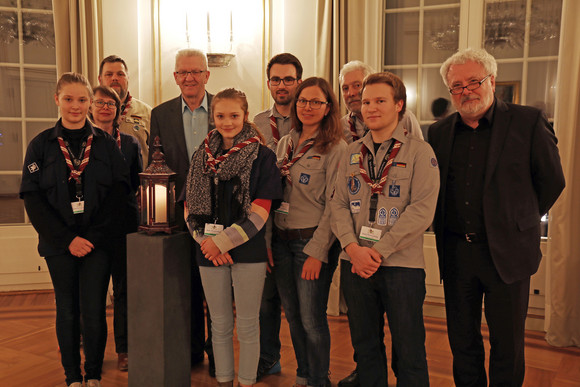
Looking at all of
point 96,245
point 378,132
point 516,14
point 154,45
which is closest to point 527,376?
point 378,132

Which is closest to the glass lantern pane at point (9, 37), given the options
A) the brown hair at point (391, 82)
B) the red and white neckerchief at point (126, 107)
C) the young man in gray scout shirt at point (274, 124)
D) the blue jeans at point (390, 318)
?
the red and white neckerchief at point (126, 107)

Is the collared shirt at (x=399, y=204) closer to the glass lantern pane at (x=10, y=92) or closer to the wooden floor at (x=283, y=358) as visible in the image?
the wooden floor at (x=283, y=358)

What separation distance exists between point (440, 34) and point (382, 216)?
260 cm

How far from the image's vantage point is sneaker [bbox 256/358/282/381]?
107 inches

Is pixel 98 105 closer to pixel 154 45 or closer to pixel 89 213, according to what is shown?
pixel 89 213

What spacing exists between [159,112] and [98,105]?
1.22 ft

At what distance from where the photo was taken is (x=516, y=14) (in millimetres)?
3842

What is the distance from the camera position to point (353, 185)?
214cm

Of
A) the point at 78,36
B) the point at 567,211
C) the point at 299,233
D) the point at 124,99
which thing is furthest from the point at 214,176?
the point at 78,36

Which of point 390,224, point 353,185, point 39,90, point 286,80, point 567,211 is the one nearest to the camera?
point 390,224

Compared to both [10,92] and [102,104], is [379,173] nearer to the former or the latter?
[102,104]

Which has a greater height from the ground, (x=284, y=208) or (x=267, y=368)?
(x=284, y=208)

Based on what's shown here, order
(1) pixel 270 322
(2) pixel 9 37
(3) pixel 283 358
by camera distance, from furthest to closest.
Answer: (2) pixel 9 37 → (3) pixel 283 358 → (1) pixel 270 322

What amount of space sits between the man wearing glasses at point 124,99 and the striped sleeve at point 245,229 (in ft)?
4.49
